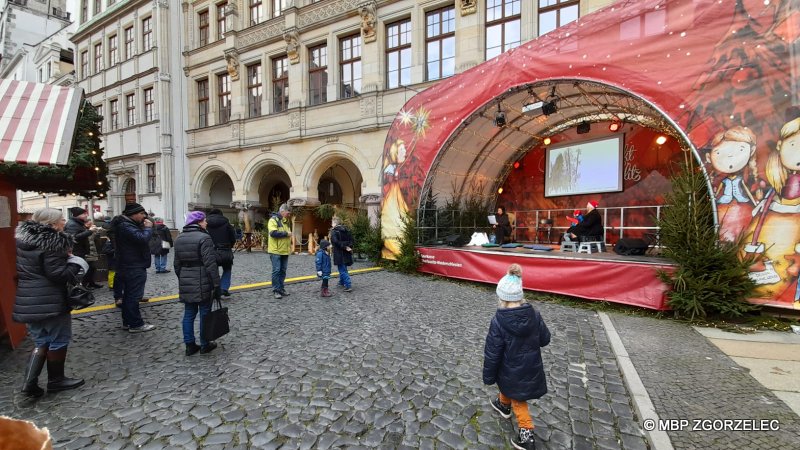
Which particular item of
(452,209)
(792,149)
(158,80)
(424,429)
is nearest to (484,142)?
(452,209)

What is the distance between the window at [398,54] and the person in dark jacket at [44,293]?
1292 cm

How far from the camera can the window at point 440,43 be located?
13.5 metres

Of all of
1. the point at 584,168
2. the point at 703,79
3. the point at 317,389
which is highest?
the point at 703,79

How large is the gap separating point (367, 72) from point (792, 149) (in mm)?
13306

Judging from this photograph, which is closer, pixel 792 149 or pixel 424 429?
pixel 424 429

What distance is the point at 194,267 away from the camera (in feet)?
13.3

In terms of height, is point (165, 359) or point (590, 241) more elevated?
point (590, 241)

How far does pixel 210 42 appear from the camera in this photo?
1914cm

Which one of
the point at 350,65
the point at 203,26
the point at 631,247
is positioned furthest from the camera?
the point at 203,26

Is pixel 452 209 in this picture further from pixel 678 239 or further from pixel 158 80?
pixel 158 80

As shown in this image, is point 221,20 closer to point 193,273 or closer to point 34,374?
point 193,273

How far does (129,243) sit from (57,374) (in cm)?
209

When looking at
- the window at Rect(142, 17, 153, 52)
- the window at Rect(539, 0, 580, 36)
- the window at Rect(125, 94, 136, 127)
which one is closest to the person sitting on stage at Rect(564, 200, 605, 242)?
the window at Rect(539, 0, 580, 36)

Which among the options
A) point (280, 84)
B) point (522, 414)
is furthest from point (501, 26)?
point (522, 414)
